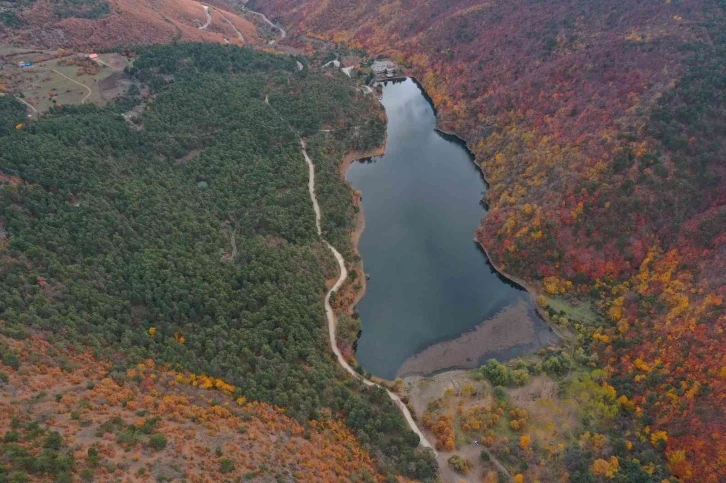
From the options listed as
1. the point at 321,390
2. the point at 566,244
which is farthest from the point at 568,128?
the point at 321,390

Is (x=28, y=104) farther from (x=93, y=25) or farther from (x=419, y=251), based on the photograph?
(x=419, y=251)

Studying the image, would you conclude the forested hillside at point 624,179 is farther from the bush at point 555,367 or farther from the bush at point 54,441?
the bush at point 54,441

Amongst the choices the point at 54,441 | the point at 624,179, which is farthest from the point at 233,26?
the point at 54,441

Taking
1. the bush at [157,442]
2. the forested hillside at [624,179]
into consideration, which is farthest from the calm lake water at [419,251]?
the bush at [157,442]

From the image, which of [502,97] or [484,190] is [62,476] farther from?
[502,97]

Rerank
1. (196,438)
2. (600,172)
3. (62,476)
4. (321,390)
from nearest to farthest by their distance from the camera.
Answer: (62,476), (196,438), (321,390), (600,172)

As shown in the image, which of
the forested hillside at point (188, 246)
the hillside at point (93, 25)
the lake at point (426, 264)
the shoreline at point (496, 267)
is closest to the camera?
the forested hillside at point (188, 246)

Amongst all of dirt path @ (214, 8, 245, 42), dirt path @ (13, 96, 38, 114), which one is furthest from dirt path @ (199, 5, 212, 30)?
dirt path @ (13, 96, 38, 114)
